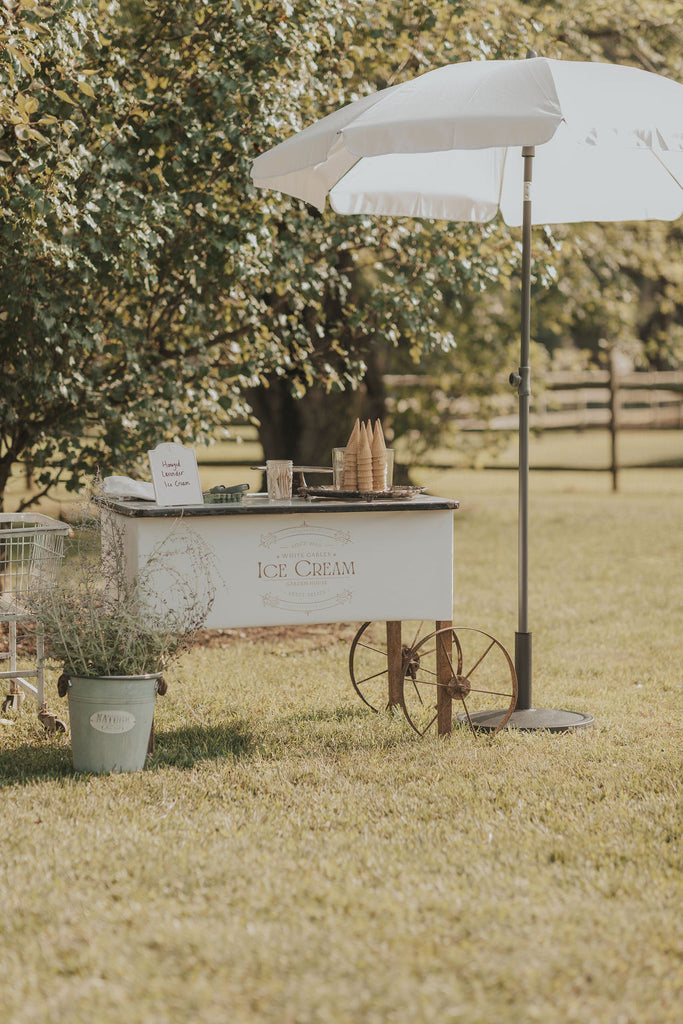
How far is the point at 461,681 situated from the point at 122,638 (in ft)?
4.62

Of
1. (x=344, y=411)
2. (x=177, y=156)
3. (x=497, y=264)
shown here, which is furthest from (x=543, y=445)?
(x=177, y=156)

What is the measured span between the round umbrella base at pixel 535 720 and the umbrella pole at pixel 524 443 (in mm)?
80

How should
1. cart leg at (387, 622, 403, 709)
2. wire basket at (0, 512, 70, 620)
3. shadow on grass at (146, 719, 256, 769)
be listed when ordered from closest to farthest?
shadow on grass at (146, 719, 256, 769), wire basket at (0, 512, 70, 620), cart leg at (387, 622, 403, 709)

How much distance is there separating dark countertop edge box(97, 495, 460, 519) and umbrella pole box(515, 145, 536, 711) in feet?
1.35

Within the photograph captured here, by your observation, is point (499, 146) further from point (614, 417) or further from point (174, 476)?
point (614, 417)

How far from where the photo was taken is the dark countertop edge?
15.3ft

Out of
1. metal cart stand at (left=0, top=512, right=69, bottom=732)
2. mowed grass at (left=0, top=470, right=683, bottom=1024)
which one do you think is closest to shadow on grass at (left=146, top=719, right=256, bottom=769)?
mowed grass at (left=0, top=470, right=683, bottom=1024)

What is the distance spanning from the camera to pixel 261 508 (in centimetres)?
478

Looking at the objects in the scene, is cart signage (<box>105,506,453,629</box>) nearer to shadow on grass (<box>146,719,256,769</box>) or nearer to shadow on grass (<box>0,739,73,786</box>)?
shadow on grass (<box>146,719,256,769</box>)

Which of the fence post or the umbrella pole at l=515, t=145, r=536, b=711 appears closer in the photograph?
the umbrella pole at l=515, t=145, r=536, b=711

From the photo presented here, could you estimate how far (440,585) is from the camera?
5070mm

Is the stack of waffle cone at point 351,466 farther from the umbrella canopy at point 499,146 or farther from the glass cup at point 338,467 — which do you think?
the umbrella canopy at point 499,146

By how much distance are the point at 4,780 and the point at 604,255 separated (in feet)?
33.9

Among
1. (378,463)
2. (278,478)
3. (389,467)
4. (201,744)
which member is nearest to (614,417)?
(389,467)
